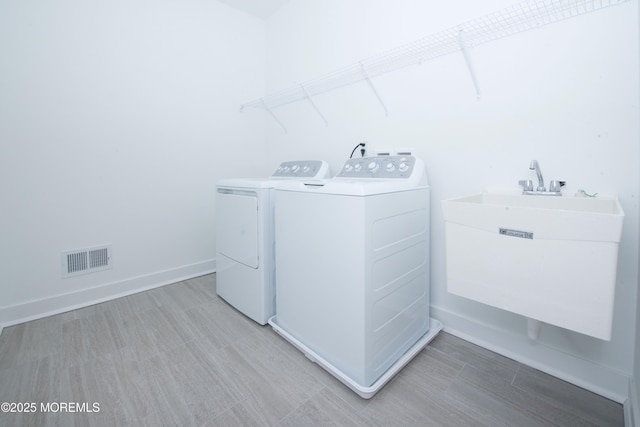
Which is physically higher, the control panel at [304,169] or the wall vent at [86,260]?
the control panel at [304,169]

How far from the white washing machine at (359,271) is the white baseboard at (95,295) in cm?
129

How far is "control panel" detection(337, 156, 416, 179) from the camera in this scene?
1577mm

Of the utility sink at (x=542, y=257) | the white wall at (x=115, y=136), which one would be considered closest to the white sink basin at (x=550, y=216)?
the utility sink at (x=542, y=257)

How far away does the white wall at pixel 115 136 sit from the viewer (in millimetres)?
1825

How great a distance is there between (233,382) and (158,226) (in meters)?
1.62

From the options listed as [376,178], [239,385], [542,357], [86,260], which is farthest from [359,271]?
[86,260]

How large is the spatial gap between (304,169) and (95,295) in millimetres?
1848

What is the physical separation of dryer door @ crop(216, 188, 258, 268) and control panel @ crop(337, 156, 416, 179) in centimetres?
63

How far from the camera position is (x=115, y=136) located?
85.3 inches

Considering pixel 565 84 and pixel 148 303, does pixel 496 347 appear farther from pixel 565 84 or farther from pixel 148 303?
pixel 148 303

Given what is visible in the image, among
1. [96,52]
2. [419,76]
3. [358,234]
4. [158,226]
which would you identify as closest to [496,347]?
[358,234]

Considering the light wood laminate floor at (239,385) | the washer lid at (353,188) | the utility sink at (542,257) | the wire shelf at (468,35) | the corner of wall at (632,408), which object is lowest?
the light wood laminate floor at (239,385)

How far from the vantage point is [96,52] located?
205 centimetres

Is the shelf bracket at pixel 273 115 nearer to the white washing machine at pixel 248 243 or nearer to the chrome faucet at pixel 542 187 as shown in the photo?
the white washing machine at pixel 248 243
